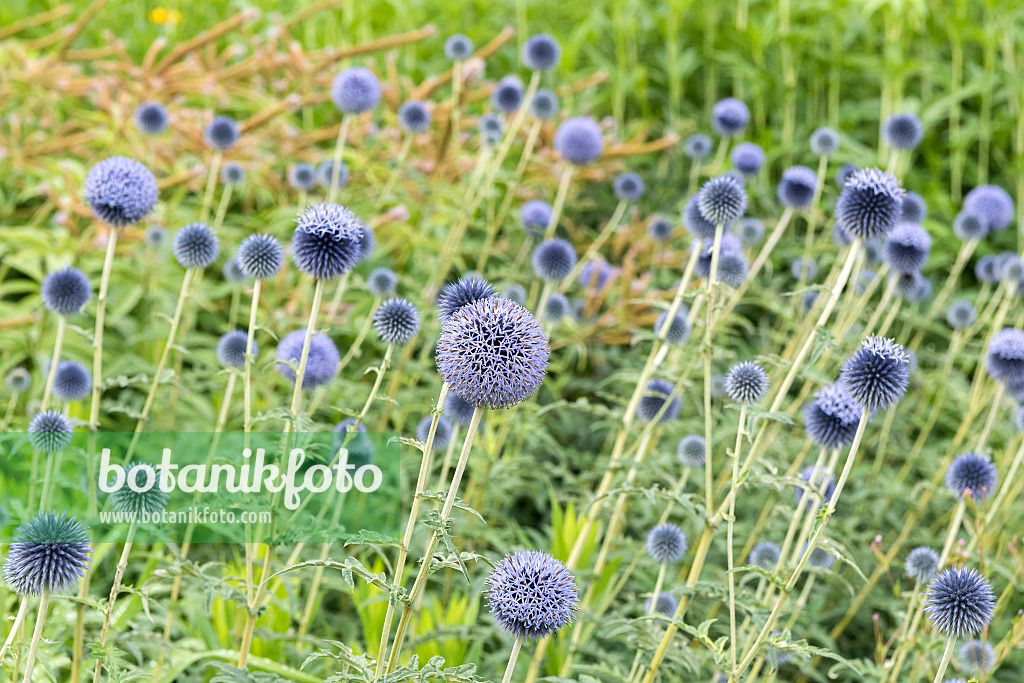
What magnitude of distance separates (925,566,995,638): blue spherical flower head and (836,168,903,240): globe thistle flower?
106 cm

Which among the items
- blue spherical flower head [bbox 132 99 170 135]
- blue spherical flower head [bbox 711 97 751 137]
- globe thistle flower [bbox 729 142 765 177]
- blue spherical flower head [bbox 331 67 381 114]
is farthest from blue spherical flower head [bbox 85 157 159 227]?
blue spherical flower head [bbox 711 97 751 137]

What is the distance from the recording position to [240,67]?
559 cm

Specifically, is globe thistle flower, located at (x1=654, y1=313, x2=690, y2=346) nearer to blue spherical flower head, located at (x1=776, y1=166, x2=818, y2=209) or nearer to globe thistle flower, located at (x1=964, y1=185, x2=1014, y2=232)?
blue spherical flower head, located at (x1=776, y1=166, x2=818, y2=209)

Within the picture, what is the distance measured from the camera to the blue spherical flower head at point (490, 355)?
67.9 inches

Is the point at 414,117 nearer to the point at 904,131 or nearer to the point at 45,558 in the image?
the point at 904,131

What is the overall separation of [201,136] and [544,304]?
2.71 m

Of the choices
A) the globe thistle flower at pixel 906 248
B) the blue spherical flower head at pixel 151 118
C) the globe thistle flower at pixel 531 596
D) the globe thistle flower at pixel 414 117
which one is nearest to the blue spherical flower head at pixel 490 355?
the globe thistle flower at pixel 531 596

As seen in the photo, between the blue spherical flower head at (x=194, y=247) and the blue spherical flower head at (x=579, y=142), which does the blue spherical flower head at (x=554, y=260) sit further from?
the blue spherical flower head at (x=194, y=247)

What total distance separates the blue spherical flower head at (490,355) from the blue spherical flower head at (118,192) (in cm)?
146

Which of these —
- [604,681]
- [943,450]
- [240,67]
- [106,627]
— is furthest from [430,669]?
[240,67]

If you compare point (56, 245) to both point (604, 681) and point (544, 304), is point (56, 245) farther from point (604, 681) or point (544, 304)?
point (604, 681)

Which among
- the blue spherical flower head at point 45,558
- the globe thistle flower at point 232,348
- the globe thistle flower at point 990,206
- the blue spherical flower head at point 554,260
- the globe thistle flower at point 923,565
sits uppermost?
the globe thistle flower at point 990,206

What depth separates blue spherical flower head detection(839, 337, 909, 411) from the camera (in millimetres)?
2305

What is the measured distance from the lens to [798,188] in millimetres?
4098
